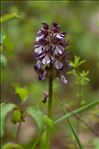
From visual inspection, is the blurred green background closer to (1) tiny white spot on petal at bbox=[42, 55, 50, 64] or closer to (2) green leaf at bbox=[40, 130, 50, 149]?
(2) green leaf at bbox=[40, 130, 50, 149]

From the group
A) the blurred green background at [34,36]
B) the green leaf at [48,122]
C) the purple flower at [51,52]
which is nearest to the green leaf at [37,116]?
the green leaf at [48,122]

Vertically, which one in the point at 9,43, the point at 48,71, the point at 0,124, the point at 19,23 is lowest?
the point at 0,124

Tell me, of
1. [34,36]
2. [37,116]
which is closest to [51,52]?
[37,116]

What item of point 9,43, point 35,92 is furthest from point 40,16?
point 9,43

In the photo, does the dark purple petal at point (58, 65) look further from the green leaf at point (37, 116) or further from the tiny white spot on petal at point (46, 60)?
the green leaf at point (37, 116)

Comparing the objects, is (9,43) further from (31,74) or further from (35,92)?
(31,74)

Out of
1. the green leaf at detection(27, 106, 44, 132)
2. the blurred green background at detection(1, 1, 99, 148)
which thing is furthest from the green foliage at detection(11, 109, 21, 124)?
the blurred green background at detection(1, 1, 99, 148)
